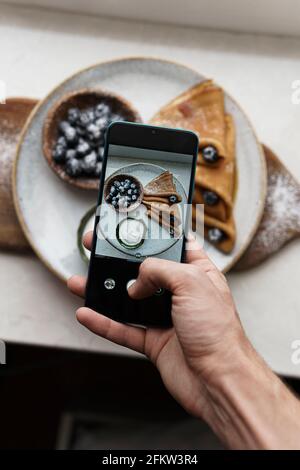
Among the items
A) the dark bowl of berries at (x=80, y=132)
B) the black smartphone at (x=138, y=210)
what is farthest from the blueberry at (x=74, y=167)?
the black smartphone at (x=138, y=210)

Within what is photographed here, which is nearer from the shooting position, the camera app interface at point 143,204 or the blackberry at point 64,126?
the camera app interface at point 143,204

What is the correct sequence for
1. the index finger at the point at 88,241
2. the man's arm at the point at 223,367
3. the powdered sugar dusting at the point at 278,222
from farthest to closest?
the powdered sugar dusting at the point at 278,222 < the index finger at the point at 88,241 < the man's arm at the point at 223,367

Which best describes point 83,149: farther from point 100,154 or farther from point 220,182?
point 220,182

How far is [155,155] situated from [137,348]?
0.23 metres

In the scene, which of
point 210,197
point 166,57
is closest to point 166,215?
point 210,197

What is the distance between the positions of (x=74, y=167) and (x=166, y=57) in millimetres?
239

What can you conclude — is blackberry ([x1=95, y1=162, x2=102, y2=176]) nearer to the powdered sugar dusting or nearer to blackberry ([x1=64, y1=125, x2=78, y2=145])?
blackberry ([x1=64, y1=125, x2=78, y2=145])

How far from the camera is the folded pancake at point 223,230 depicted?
71 cm

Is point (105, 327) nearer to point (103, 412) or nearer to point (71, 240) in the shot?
point (71, 240)

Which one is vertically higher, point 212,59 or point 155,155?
point 212,59

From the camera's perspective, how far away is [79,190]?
0.73 metres

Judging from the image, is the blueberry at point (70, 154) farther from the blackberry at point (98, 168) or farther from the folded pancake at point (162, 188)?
the folded pancake at point (162, 188)

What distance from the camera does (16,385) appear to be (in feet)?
3.39

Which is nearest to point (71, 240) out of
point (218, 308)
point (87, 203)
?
point (87, 203)
